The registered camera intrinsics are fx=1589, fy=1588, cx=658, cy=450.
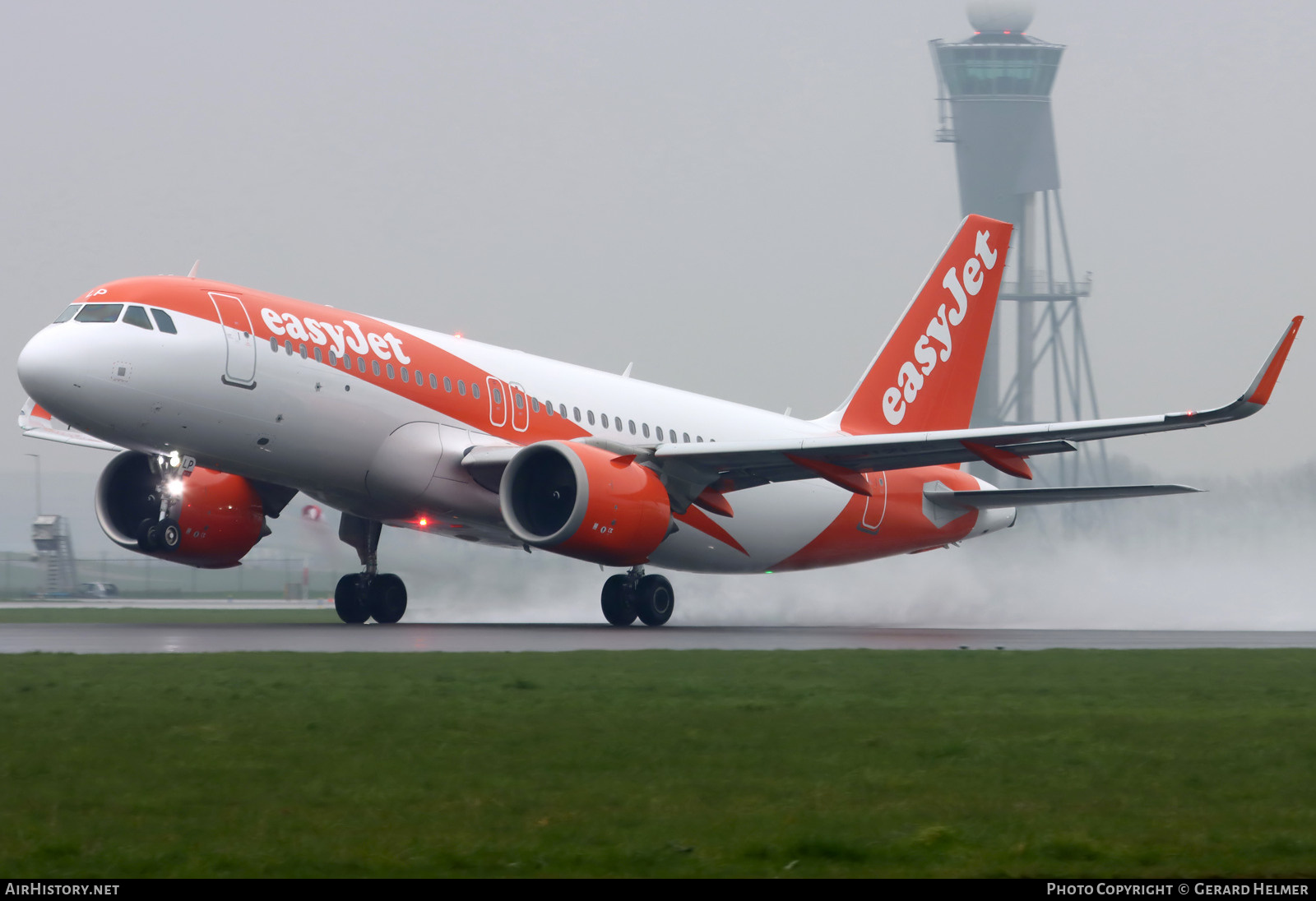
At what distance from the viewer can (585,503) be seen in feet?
74.6

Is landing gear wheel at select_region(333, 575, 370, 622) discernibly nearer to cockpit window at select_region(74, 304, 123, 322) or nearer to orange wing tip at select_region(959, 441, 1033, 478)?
cockpit window at select_region(74, 304, 123, 322)

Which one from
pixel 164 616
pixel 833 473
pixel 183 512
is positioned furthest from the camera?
pixel 164 616

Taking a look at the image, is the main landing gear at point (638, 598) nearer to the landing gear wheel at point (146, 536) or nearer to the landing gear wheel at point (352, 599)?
the landing gear wheel at point (352, 599)

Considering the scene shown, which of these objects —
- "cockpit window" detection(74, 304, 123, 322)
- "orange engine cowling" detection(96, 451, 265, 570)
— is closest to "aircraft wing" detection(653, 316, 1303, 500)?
"orange engine cowling" detection(96, 451, 265, 570)

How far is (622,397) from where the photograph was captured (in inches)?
1111

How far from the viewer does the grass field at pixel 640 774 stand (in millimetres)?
6961

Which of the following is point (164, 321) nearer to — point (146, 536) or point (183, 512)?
point (183, 512)

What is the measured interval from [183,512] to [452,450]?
466 cm

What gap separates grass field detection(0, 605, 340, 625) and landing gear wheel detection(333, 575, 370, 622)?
6.44 feet

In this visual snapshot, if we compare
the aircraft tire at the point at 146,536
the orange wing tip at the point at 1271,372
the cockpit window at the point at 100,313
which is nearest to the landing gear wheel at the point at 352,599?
the aircraft tire at the point at 146,536

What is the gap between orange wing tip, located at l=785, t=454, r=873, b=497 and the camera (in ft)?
82.1

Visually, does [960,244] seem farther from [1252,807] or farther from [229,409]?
[1252,807]

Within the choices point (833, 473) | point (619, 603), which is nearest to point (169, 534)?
point (619, 603)
